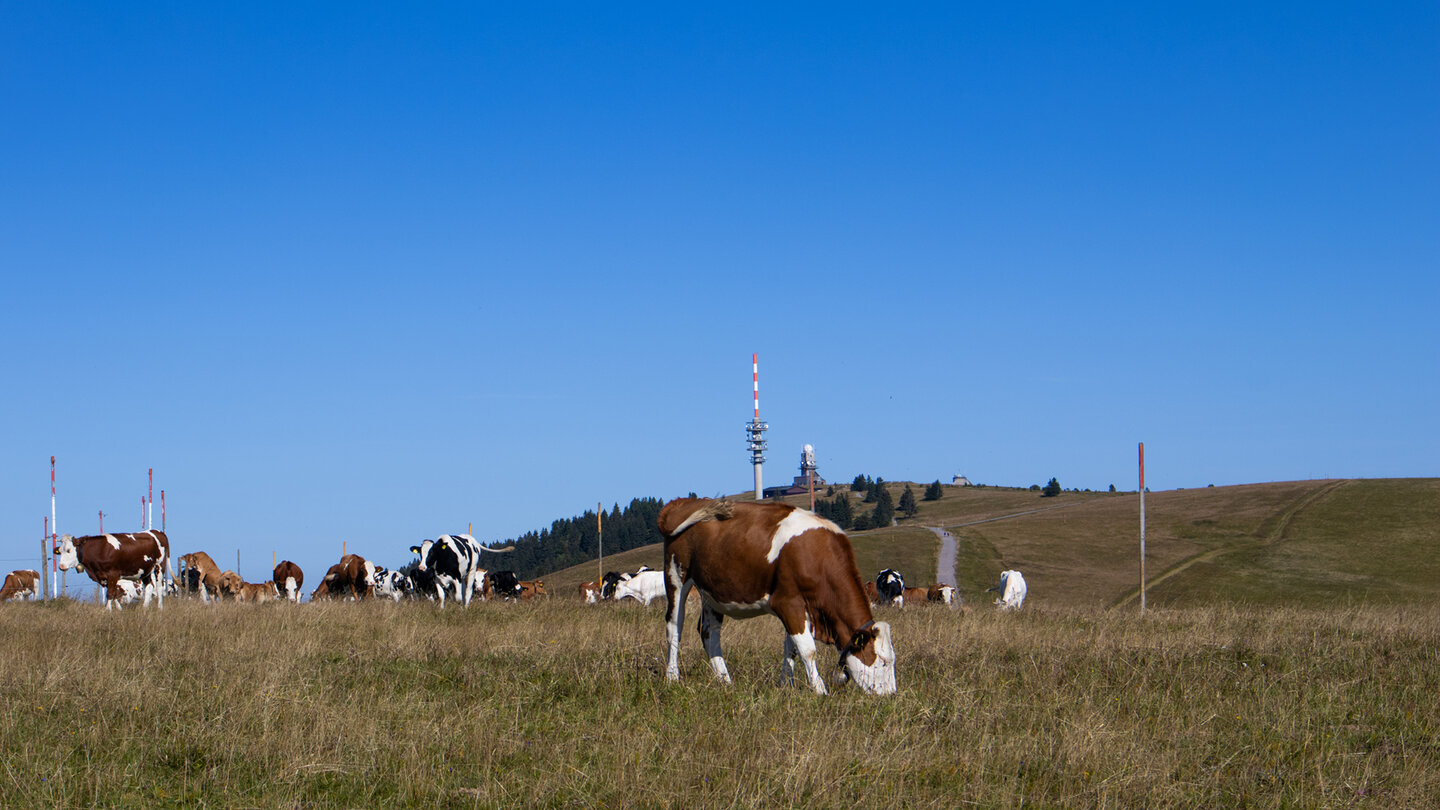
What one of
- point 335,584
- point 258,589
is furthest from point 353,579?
point 258,589

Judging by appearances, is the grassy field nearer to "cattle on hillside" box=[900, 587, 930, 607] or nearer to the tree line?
"cattle on hillside" box=[900, 587, 930, 607]

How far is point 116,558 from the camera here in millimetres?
25781

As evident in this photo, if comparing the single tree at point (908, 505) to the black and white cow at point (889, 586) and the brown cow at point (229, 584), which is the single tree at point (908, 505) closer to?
the black and white cow at point (889, 586)

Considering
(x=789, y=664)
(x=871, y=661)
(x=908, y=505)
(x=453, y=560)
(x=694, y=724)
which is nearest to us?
(x=694, y=724)

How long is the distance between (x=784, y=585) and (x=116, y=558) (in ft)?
66.1

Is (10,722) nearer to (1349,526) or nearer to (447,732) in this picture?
(447,732)

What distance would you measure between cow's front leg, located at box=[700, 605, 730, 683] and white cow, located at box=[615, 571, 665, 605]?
24.1 metres

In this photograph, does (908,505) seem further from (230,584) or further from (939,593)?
(230,584)

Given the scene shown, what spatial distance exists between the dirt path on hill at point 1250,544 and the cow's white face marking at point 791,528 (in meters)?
47.4

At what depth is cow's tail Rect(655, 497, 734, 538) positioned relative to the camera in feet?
42.0

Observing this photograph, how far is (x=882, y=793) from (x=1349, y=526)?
3489 inches

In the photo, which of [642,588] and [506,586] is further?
[506,586]

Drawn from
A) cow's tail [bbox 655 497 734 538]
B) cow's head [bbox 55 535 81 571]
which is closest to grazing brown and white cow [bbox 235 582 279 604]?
cow's head [bbox 55 535 81 571]

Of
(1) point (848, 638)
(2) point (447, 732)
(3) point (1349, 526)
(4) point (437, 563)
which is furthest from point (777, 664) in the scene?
(3) point (1349, 526)
